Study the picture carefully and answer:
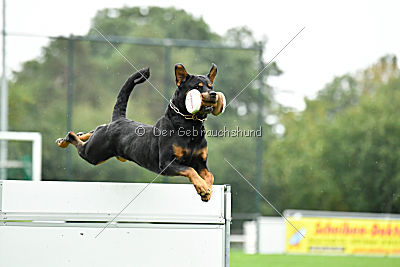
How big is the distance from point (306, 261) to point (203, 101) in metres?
6.36

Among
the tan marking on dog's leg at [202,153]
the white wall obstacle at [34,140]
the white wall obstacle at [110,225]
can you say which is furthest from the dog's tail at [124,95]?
the white wall obstacle at [34,140]

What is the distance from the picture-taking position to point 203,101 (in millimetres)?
3342

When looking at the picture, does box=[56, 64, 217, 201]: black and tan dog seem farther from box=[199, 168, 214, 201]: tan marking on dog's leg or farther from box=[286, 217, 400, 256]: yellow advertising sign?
box=[286, 217, 400, 256]: yellow advertising sign

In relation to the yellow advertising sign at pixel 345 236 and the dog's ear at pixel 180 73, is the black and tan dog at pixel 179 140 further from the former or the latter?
the yellow advertising sign at pixel 345 236

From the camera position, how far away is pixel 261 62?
37.0 feet

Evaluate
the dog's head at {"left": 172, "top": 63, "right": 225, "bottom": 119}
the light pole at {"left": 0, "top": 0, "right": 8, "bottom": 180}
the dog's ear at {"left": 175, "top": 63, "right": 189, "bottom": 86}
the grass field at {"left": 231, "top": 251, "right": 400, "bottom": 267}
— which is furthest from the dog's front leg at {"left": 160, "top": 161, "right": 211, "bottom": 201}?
the light pole at {"left": 0, "top": 0, "right": 8, "bottom": 180}

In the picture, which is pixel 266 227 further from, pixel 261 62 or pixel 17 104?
pixel 17 104

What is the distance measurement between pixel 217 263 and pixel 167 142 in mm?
781

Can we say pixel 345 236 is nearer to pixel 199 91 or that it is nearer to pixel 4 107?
pixel 4 107

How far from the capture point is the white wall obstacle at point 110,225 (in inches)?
140

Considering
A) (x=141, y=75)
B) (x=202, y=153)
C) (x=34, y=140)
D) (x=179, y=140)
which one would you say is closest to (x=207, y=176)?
(x=202, y=153)

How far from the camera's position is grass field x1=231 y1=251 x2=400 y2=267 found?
335 inches

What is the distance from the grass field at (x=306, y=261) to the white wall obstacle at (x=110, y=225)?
4621 millimetres

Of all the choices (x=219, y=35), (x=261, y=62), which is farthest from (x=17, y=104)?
(x=219, y=35)
